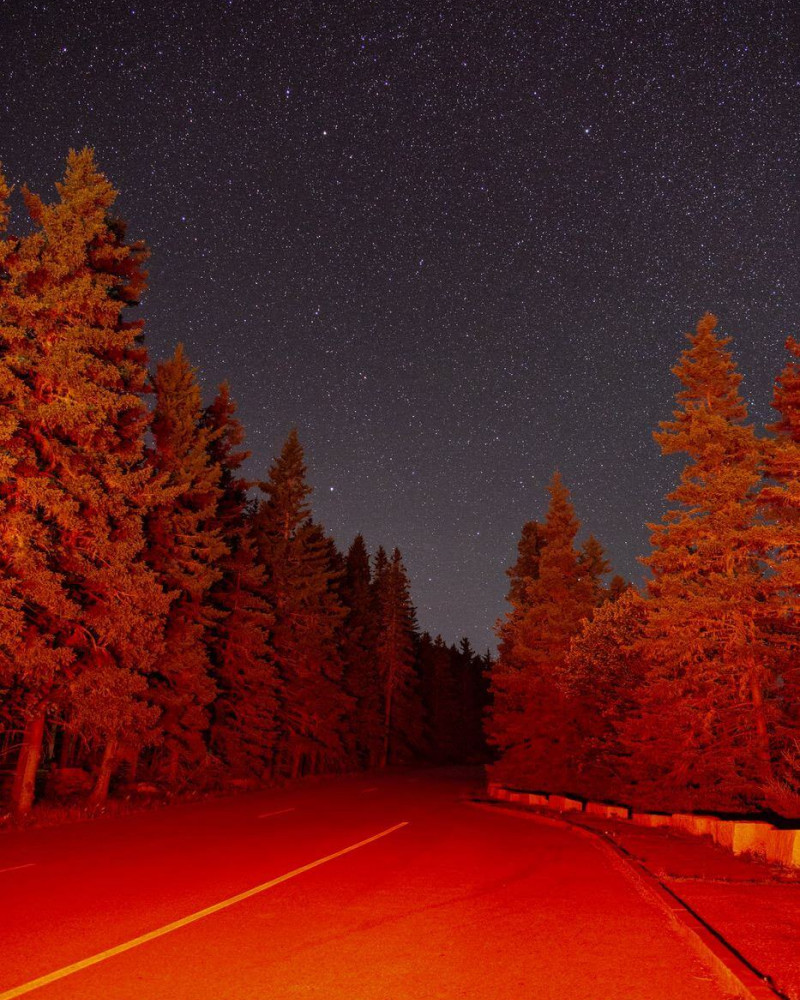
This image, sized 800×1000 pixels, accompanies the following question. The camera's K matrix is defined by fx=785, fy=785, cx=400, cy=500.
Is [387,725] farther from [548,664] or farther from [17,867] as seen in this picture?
[17,867]

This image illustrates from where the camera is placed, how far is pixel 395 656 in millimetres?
75250

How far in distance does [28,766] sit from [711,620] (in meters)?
19.4

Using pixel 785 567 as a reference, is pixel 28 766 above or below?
below

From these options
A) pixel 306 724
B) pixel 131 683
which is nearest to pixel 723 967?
pixel 131 683

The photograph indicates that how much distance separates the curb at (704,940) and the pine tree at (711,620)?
36.7 ft

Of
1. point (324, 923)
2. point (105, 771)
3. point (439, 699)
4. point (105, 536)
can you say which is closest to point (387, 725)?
point (439, 699)

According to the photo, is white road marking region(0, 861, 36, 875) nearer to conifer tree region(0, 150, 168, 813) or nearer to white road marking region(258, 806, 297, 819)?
conifer tree region(0, 150, 168, 813)

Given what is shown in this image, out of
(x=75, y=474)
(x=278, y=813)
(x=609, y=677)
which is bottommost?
(x=278, y=813)

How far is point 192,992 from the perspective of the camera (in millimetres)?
5559

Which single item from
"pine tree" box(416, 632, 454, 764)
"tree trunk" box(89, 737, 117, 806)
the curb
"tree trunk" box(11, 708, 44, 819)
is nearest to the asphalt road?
the curb

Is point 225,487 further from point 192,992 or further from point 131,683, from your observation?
point 192,992

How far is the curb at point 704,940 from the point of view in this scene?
5.66 metres

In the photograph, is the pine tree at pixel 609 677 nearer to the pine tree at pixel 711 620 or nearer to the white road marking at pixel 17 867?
the pine tree at pixel 711 620

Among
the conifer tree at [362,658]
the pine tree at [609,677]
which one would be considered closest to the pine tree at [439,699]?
the conifer tree at [362,658]
